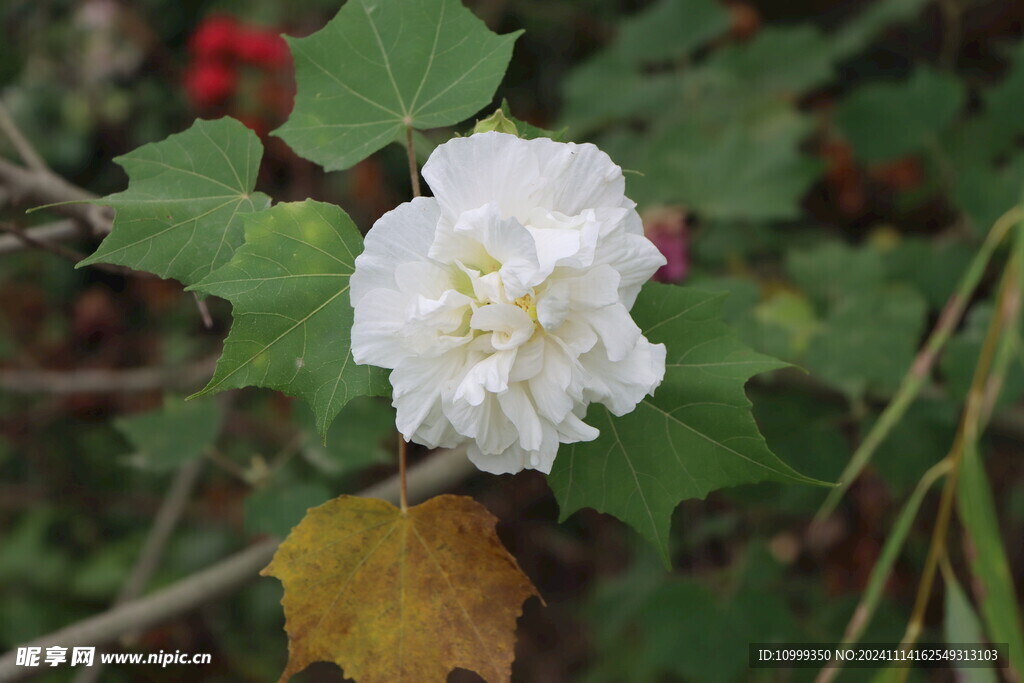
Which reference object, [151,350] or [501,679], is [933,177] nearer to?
[501,679]

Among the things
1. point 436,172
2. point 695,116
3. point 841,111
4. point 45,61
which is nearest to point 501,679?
point 436,172

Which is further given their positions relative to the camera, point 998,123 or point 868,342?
point 998,123

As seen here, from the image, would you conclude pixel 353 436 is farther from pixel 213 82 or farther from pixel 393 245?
pixel 213 82

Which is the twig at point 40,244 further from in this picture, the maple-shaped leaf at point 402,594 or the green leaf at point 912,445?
the green leaf at point 912,445

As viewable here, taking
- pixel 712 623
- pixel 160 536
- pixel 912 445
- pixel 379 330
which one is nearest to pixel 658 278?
pixel 912 445

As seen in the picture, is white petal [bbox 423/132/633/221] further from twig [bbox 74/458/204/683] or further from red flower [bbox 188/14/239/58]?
red flower [bbox 188/14/239/58]

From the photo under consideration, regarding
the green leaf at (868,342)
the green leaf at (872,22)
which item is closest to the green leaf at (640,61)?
the green leaf at (872,22)
